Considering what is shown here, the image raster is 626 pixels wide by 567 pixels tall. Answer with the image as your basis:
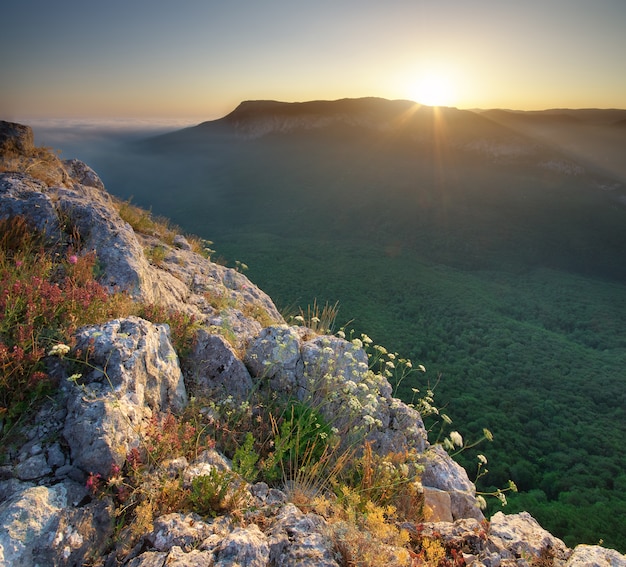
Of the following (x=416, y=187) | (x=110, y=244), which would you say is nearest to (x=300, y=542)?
(x=110, y=244)

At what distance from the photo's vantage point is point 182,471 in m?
2.84

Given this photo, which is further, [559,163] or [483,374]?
[559,163]

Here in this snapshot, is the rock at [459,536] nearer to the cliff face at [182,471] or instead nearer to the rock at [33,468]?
the cliff face at [182,471]

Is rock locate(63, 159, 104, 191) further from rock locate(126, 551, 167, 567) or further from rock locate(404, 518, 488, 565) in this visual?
rock locate(404, 518, 488, 565)

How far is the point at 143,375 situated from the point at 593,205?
2289 inches

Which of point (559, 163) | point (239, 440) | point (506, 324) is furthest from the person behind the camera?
point (559, 163)

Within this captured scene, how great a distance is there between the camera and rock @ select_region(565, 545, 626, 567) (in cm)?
280

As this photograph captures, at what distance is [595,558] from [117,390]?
391 centimetres

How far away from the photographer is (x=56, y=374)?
3055mm

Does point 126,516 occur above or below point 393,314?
above

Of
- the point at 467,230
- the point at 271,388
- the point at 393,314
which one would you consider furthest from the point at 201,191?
the point at 271,388

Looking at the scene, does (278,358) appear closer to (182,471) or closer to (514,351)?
(182,471)

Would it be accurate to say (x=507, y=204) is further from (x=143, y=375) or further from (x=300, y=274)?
(x=143, y=375)

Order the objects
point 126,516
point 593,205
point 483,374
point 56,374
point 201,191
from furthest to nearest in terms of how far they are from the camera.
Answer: point 201,191 → point 593,205 → point 483,374 → point 56,374 → point 126,516
